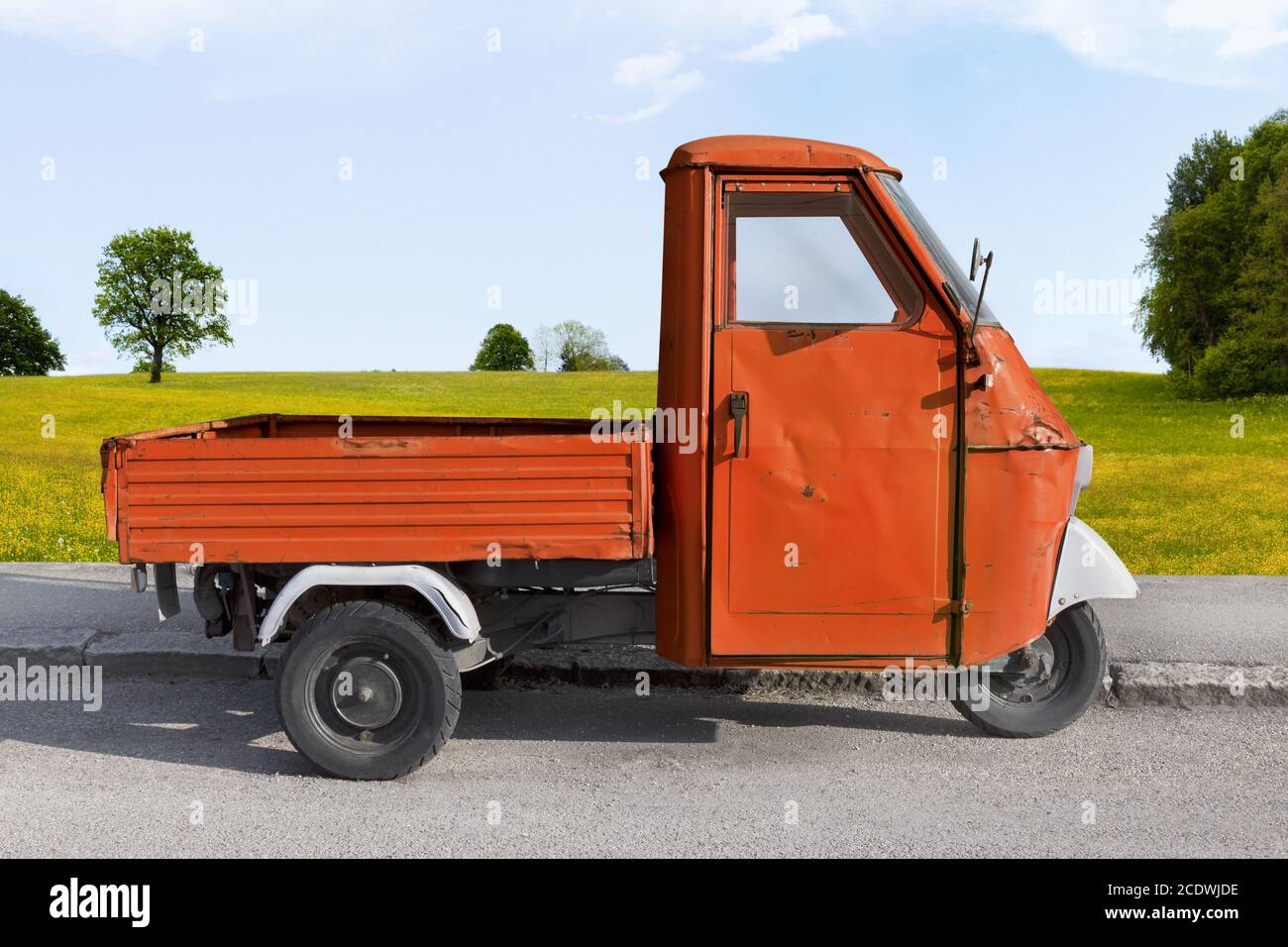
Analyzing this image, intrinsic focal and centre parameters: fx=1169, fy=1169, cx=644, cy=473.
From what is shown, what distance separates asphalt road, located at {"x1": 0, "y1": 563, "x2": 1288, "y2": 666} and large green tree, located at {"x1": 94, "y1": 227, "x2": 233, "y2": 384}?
53000mm

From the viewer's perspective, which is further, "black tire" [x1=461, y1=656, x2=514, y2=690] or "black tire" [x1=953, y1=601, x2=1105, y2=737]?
"black tire" [x1=461, y1=656, x2=514, y2=690]

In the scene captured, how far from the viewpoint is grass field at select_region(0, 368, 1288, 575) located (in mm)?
12828

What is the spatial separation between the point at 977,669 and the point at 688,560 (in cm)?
149

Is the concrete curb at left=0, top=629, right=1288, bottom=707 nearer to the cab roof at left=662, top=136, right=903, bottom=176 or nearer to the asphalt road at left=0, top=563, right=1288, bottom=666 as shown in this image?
the asphalt road at left=0, top=563, right=1288, bottom=666

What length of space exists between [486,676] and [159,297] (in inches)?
2400

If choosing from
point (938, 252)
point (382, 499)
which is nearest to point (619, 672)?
point (382, 499)

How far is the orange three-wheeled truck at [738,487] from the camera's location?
4.68m

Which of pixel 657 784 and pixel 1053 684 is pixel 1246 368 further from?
pixel 657 784

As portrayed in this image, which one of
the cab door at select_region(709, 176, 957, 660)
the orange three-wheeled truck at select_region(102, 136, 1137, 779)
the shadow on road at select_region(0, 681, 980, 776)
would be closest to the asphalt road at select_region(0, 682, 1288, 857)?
the shadow on road at select_region(0, 681, 980, 776)

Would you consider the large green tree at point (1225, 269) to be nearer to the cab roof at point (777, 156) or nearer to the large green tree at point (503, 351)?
the cab roof at point (777, 156)

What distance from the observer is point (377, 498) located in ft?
15.5

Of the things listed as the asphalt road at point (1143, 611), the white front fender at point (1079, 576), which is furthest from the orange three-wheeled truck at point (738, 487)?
the asphalt road at point (1143, 611)

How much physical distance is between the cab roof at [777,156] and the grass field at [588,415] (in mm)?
7460

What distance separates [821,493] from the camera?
4691 millimetres
